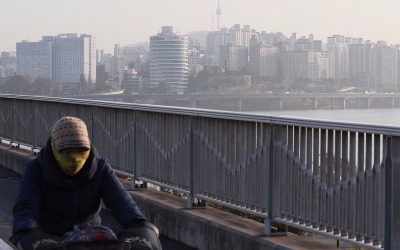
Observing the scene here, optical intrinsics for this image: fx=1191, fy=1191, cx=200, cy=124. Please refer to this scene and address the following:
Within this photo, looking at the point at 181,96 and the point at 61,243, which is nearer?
the point at 61,243

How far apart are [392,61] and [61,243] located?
29.4 m

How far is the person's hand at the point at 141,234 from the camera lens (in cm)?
524

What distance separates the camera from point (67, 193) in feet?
19.8

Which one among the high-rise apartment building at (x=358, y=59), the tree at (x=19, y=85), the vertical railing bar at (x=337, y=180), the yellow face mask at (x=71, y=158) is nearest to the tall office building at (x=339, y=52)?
the high-rise apartment building at (x=358, y=59)

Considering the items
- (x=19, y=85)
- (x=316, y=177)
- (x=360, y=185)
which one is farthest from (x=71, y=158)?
(x=19, y=85)

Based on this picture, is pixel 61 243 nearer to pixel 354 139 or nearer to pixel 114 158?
pixel 354 139

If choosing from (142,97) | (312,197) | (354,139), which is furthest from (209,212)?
(142,97)

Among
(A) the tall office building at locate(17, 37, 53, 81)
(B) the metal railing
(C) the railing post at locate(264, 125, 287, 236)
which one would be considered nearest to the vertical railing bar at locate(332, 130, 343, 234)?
(B) the metal railing

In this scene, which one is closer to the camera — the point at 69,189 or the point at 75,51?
the point at 69,189

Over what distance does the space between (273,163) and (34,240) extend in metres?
5.15

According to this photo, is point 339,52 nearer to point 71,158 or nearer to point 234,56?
point 234,56

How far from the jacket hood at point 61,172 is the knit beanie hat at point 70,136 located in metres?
0.22

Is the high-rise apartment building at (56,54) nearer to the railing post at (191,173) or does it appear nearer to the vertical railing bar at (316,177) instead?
the railing post at (191,173)

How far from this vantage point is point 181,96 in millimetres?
36250
